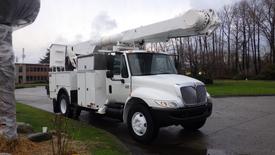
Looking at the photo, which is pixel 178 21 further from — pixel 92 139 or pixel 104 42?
pixel 92 139

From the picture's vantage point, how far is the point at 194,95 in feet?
33.9

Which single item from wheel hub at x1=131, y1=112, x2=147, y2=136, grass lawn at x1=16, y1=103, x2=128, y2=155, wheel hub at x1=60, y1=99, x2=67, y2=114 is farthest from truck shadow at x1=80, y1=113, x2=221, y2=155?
wheel hub at x1=60, y1=99, x2=67, y2=114

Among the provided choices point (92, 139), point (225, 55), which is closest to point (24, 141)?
point (92, 139)

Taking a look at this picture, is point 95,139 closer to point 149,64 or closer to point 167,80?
point 167,80

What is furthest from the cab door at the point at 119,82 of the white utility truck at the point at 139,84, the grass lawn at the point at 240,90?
the grass lawn at the point at 240,90

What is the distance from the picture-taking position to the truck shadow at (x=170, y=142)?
9.06 metres

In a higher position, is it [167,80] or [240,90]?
[167,80]

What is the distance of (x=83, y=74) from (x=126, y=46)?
1720 mm

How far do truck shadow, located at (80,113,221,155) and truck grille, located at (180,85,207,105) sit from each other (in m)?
1.01

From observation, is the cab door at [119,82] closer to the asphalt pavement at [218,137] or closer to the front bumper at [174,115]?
the asphalt pavement at [218,137]

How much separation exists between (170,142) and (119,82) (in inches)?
98.8

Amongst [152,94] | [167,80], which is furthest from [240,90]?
[152,94]

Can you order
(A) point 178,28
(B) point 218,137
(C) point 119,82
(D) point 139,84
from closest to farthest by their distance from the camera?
(B) point 218,137, (D) point 139,84, (C) point 119,82, (A) point 178,28

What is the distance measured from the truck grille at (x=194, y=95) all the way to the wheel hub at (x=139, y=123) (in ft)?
3.93
